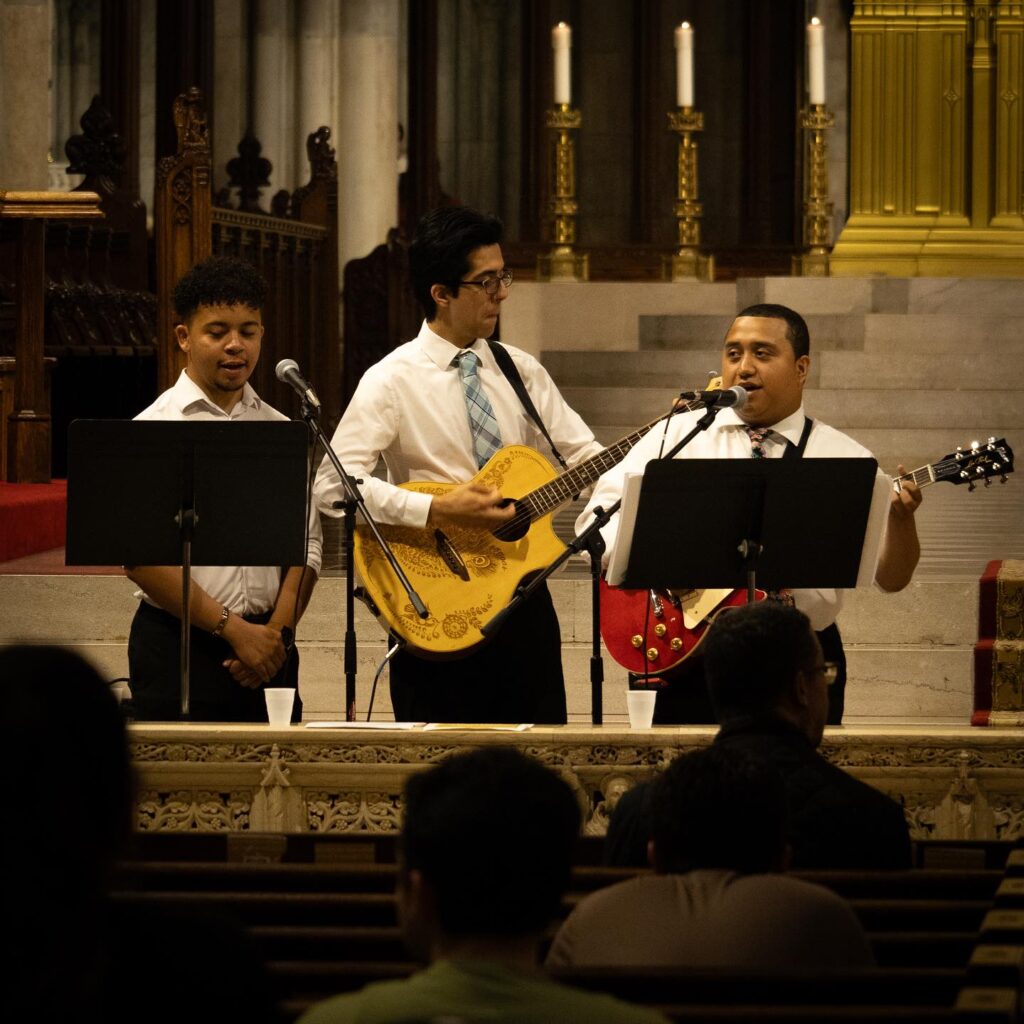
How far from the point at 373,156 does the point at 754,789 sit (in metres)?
12.7

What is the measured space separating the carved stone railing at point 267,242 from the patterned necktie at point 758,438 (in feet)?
13.0

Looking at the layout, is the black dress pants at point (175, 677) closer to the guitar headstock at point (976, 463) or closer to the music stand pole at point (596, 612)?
the music stand pole at point (596, 612)

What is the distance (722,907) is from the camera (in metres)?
2.79

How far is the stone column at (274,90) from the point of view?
15.8 metres

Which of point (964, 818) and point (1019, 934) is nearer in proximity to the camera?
point (1019, 934)

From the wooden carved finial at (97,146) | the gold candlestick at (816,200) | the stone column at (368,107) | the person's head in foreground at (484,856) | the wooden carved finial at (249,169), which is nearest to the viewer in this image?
the person's head in foreground at (484,856)

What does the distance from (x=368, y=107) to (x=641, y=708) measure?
444 inches

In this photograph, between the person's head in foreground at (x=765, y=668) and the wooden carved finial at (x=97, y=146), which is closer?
the person's head in foreground at (x=765, y=668)

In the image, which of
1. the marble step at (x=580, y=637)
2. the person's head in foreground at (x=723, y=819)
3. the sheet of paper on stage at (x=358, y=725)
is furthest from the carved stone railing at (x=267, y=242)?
the person's head in foreground at (x=723, y=819)

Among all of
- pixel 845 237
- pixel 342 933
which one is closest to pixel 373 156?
pixel 845 237

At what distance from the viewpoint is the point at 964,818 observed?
15.1 feet

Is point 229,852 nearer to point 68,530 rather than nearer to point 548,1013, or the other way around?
point 68,530

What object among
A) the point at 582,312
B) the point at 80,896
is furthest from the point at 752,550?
the point at 582,312

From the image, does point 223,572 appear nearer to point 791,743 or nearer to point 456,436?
point 456,436
